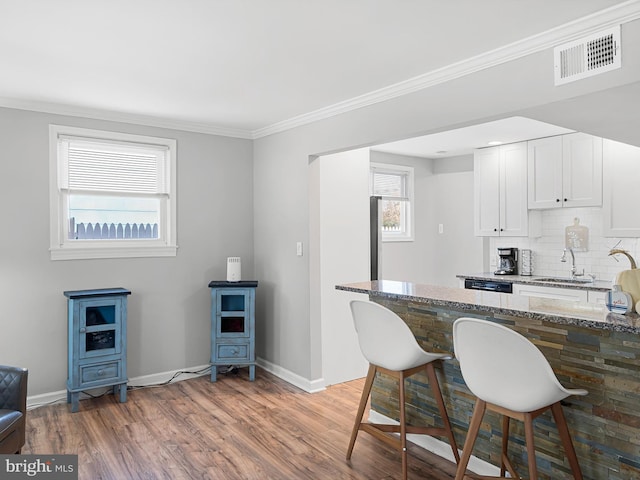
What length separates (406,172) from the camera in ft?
20.7

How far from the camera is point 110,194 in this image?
430 cm

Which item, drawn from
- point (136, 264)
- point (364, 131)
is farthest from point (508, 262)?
point (136, 264)

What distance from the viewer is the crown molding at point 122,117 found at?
12.6ft

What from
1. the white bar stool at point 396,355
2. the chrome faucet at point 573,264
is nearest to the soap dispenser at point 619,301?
Result: the white bar stool at point 396,355

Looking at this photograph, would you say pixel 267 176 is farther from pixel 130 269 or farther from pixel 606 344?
pixel 606 344

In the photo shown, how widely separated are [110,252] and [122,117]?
120 centimetres

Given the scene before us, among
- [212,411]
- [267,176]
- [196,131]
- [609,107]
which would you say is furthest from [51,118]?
[609,107]

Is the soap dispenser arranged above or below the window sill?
below

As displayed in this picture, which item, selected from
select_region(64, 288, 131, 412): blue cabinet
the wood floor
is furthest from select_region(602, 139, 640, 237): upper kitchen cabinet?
select_region(64, 288, 131, 412): blue cabinet

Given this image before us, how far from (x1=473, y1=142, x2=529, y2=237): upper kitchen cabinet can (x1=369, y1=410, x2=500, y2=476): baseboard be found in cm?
289

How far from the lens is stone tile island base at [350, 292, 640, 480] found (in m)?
2.11

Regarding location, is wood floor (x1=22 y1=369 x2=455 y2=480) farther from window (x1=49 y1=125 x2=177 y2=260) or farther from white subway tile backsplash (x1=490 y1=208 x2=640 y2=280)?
white subway tile backsplash (x1=490 y1=208 x2=640 y2=280)

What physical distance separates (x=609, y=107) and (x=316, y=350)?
293 cm

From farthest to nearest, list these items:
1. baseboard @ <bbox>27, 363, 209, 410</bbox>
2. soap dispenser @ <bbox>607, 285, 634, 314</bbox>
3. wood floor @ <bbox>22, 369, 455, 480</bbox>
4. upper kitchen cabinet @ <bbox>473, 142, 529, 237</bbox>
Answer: upper kitchen cabinet @ <bbox>473, 142, 529, 237</bbox> < baseboard @ <bbox>27, 363, 209, 410</bbox> < wood floor @ <bbox>22, 369, 455, 480</bbox> < soap dispenser @ <bbox>607, 285, 634, 314</bbox>
